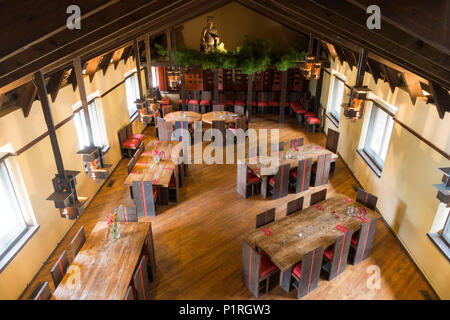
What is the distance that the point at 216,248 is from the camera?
593 cm

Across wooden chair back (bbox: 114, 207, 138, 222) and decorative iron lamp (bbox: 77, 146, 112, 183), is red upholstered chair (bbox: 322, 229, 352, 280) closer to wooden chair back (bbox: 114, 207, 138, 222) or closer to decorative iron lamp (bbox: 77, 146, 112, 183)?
wooden chair back (bbox: 114, 207, 138, 222)

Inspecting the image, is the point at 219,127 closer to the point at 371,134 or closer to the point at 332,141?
the point at 332,141

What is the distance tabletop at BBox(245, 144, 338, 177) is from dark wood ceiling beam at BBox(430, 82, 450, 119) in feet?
10.8

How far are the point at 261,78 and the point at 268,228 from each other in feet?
31.8

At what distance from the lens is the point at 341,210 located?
5633mm

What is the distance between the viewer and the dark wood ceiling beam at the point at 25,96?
493 cm

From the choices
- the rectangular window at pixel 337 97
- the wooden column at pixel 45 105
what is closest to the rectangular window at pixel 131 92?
the wooden column at pixel 45 105

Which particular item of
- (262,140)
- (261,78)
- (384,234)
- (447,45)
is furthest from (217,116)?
(447,45)

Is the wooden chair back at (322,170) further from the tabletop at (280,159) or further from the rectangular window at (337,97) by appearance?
the rectangular window at (337,97)

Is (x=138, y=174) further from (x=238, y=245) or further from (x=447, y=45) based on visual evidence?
(x=447, y=45)

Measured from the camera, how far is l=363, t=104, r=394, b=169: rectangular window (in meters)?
7.21

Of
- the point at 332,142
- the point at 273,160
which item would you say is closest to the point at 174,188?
the point at 273,160

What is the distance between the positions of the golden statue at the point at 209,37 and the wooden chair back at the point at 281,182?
6319mm

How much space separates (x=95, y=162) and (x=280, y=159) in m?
4.64
